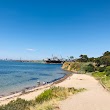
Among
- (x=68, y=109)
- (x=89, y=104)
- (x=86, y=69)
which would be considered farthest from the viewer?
(x=86, y=69)

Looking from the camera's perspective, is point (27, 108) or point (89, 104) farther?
point (89, 104)

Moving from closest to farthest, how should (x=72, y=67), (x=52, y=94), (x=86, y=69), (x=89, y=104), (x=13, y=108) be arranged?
(x=13, y=108), (x=89, y=104), (x=52, y=94), (x=86, y=69), (x=72, y=67)

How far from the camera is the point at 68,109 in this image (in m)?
16.2

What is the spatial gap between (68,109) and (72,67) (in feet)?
330

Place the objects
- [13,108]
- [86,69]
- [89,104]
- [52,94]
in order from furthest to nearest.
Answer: [86,69] → [52,94] → [89,104] → [13,108]

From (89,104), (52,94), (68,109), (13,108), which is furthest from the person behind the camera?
(52,94)

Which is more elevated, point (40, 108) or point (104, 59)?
point (104, 59)

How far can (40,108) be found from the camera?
1549 cm

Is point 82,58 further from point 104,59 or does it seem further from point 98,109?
point 98,109

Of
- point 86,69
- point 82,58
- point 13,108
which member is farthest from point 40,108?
point 82,58

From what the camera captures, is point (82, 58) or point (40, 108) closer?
point (40, 108)

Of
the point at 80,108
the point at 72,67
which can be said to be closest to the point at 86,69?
the point at 72,67

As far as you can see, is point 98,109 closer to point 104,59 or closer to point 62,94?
point 62,94

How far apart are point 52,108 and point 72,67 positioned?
332 feet
